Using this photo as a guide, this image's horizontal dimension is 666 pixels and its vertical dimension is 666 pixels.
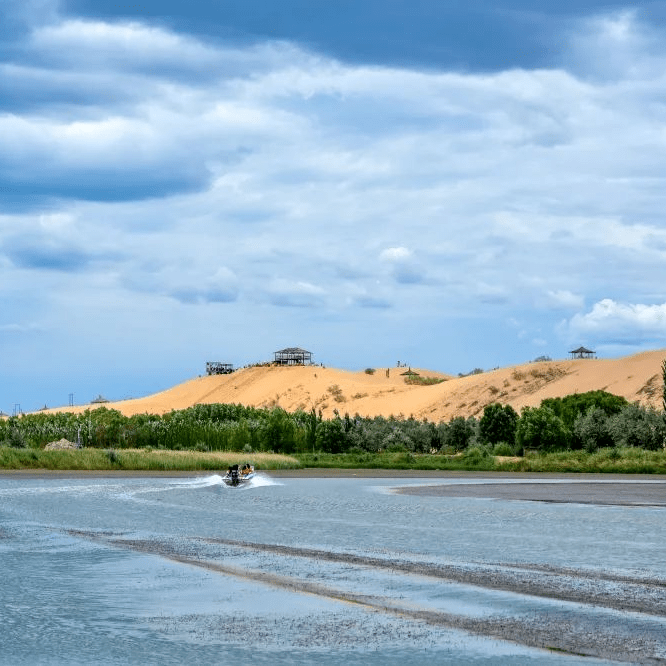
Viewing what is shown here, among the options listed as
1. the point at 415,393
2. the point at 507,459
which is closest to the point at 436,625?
the point at 507,459

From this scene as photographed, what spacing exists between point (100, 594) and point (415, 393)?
14037cm

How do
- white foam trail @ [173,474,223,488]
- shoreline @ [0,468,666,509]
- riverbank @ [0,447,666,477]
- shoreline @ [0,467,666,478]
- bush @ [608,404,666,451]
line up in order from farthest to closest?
1. bush @ [608,404,666,451]
2. riverbank @ [0,447,666,477]
3. shoreline @ [0,467,666,478]
4. white foam trail @ [173,474,223,488]
5. shoreline @ [0,468,666,509]

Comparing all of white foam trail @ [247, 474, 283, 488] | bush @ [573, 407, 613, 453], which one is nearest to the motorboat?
white foam trail @ [247, 474, 283, 488]

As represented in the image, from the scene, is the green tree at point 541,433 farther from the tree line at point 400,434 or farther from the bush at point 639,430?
the bush at point 639,430

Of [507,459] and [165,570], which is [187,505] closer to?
[165,570]

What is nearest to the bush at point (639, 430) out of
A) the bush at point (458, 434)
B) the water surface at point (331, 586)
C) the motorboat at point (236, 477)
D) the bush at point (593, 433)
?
the bush at point (593, 433)

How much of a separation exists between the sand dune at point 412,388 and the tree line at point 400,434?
1200 inches

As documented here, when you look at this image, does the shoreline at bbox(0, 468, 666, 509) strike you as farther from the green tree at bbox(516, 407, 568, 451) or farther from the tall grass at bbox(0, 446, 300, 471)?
the green tree at bbox(516, 407, 568, 451)

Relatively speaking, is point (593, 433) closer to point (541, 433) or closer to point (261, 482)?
point (541, 433)

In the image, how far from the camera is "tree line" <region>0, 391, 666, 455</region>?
89.0 metres

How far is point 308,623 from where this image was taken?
19.0 meters

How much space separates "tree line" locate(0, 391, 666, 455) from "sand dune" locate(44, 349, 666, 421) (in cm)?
3047

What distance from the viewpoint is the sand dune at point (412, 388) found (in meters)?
141

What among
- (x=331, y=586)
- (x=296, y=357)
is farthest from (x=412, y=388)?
(x=331, y=586)
